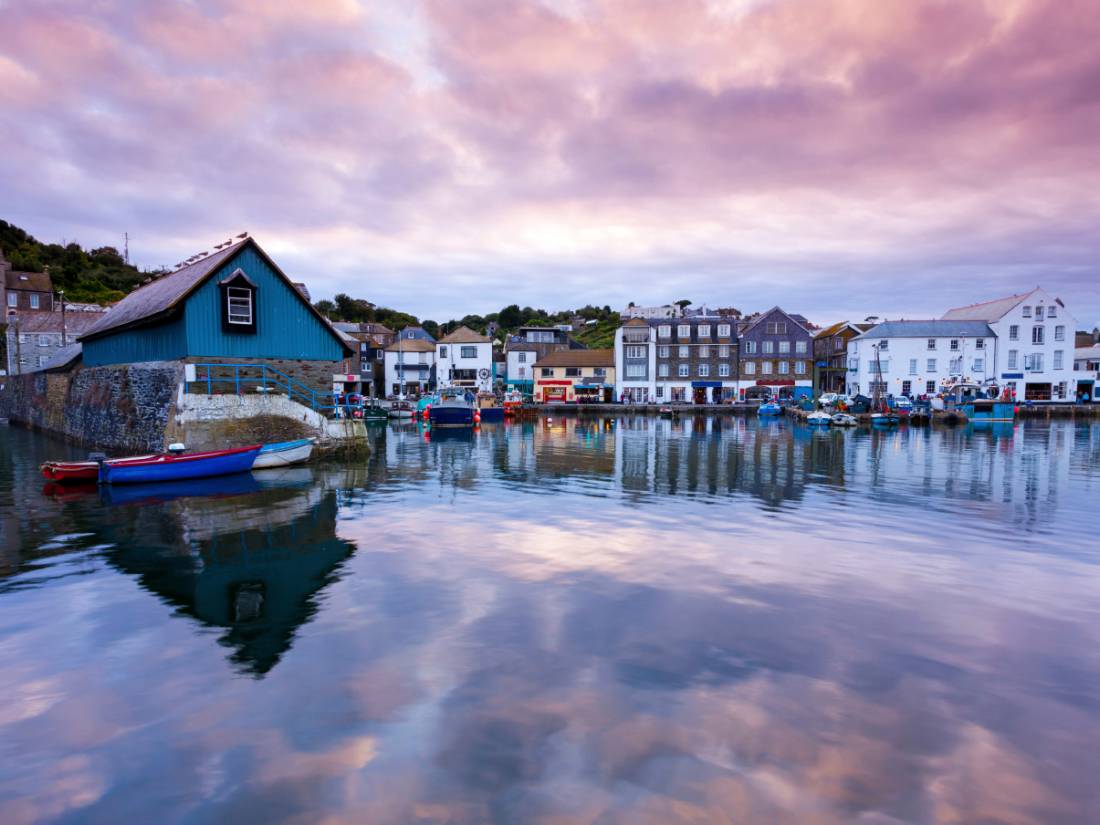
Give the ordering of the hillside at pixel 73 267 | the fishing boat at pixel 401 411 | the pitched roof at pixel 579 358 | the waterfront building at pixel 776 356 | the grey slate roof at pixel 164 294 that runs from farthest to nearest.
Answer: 1. the hillside at pixel 73 267
2. the pitched roof at pixel 579 358
3. the waterfront building at pixel 776 356
4. the fishing boat at pixel 401 411
5. the grey slate roof at pixel 164 294

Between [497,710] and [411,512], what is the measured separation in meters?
12.3

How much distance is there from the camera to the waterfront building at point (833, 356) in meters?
92.2

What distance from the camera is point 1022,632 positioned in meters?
9.94

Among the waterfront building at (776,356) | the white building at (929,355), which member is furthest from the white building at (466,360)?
the white building at (929,355)

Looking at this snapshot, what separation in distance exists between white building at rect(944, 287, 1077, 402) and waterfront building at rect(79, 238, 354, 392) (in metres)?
85.2

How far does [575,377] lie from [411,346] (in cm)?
2571

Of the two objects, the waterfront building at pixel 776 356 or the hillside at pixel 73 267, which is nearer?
the waterfront building at pixel 776 356

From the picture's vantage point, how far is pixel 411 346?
3716 inches

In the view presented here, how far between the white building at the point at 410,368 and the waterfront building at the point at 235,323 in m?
60.5

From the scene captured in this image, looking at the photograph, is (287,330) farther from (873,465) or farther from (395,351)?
(395,351)

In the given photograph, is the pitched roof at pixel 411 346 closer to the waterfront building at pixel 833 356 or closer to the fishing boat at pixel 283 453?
the waterfront building at pixel 833 356

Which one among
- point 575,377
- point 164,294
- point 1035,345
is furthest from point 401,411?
point 1035,345

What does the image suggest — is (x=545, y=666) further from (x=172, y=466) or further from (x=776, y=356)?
(x=776, y=356)

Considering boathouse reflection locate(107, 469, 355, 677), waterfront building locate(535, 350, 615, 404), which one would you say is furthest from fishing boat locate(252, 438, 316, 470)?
waterfront building locate(535, 350, 615, 404)
